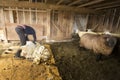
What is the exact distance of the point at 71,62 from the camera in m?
3.33

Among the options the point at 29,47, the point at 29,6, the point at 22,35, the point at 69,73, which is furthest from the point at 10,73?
the point at 29,6

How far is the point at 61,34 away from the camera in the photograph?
561 centimetres

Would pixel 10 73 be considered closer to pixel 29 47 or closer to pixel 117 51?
pixel 29 47

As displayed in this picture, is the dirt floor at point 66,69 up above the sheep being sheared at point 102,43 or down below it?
below

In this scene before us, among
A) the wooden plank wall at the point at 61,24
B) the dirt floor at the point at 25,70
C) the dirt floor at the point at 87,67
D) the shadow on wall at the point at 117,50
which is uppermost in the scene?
the wooden plank wall at the point at 61,24

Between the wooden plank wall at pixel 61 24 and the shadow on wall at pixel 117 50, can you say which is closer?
the shadow on wall at pixel 117 50

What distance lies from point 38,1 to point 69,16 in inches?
69.9

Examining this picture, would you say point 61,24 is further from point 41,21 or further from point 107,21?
point 107,21

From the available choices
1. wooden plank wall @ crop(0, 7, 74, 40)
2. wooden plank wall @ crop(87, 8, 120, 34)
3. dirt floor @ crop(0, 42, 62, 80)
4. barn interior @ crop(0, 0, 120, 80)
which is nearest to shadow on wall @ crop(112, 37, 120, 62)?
barn interior @ crop(0, 0, 120, 80)

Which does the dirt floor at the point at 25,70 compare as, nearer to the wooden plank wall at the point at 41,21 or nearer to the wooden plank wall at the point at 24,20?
the wooden plank wall at the point at 24,20

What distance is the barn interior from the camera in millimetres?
2502

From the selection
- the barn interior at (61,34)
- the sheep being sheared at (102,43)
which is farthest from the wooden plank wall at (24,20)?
the sheep being sheared at (102,43)

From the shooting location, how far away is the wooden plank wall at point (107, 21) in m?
5.62

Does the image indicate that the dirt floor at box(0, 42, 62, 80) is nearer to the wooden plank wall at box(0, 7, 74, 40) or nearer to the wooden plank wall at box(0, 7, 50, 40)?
the wooden plank wall at box(0, 7, 50, 40)
